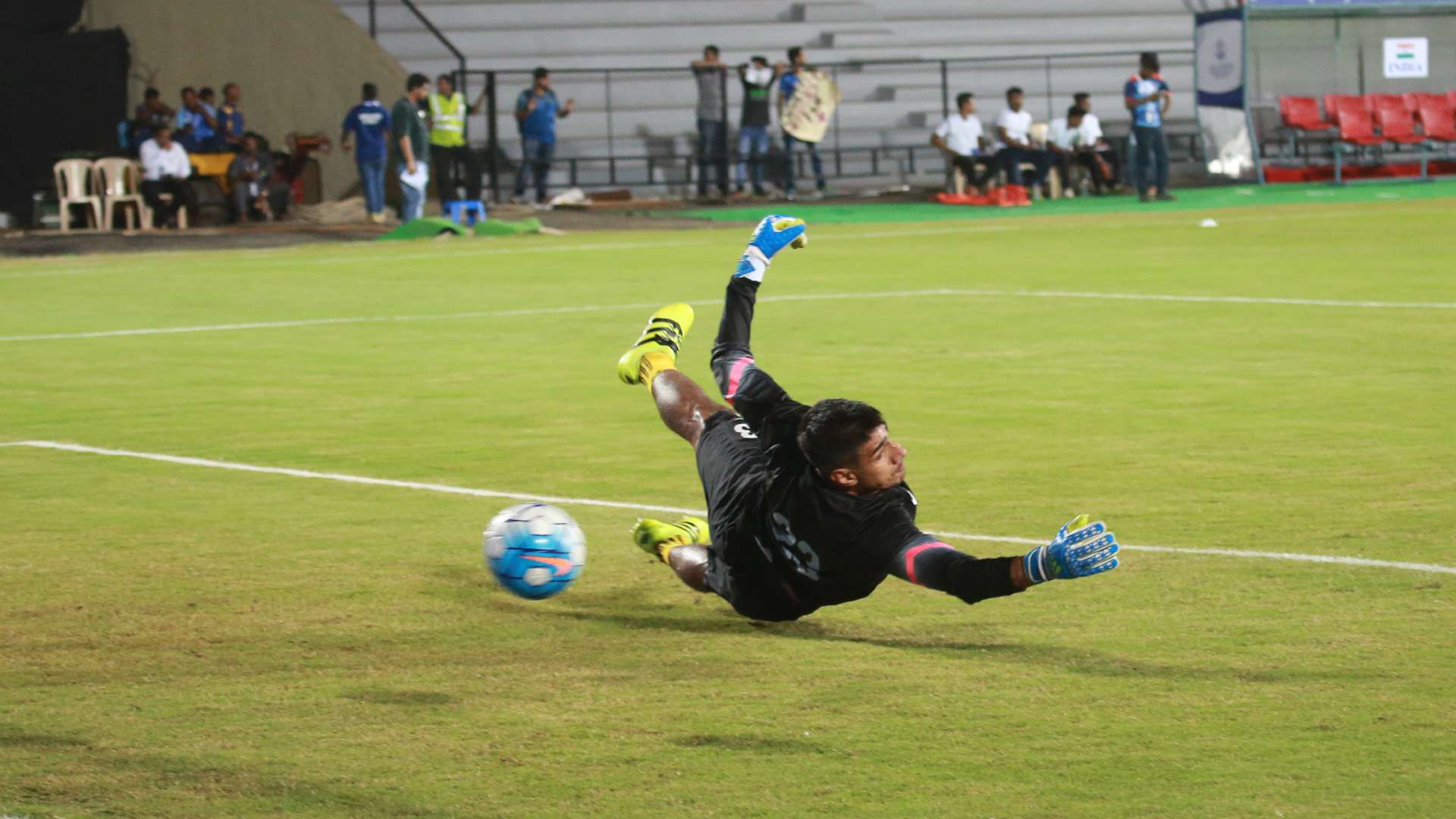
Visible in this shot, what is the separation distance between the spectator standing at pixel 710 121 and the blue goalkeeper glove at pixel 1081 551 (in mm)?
31942

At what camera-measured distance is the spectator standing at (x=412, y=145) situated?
31516mm

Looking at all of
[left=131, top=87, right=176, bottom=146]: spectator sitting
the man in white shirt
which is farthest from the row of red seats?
[left=131, top=87, right=176, bottom=146]: spectator sitting

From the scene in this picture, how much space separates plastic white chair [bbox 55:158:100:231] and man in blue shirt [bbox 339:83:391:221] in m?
3.97

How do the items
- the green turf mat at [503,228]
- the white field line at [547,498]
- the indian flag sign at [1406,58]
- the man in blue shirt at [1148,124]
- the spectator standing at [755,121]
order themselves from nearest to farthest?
the white field line at [547,498]
the green turf mat at [503,228]
the man in blue shirt at [1148,124]
the spectator standing at [755,121]
the indian flag sign at [1406,58]

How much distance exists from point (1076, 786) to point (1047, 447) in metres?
5.63

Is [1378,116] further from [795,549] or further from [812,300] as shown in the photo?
[795,549]

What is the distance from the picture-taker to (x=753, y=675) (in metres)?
6.33

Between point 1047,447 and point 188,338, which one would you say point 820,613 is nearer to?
point 1047,447

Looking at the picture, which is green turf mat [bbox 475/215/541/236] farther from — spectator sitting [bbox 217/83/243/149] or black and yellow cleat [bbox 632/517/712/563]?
black and yellow cleat [bbox 632/517/712/563]

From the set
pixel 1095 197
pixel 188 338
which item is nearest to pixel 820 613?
pixel 188 338

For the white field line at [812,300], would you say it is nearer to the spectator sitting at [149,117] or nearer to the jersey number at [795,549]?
the jersey number at [795,549]

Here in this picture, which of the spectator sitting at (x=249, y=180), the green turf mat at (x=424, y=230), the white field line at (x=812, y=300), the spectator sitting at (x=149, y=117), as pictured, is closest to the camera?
the white field line at (x=812, y=300)

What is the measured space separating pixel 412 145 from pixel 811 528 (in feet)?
85.0

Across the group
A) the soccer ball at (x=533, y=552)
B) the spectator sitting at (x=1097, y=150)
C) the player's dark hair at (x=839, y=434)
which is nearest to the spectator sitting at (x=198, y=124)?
the spectator sitting at (x=1097, y=150)
